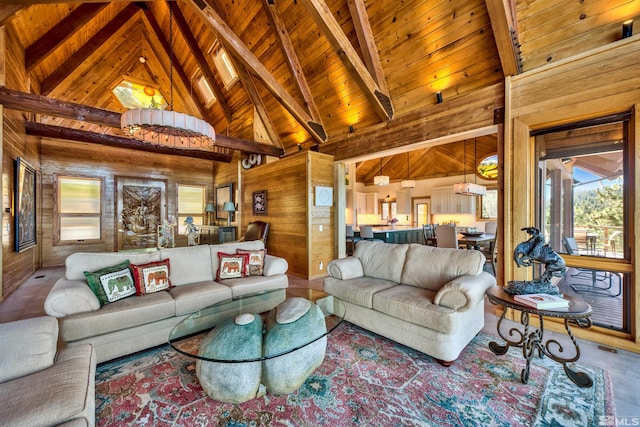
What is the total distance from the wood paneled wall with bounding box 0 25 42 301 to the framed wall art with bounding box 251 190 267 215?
12.8ft

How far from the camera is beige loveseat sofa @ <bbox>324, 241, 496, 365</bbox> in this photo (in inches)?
82.7

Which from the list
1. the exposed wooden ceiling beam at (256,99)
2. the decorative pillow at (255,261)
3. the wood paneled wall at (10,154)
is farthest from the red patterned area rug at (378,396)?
the exposed wooden ceiling beam at (256,99)

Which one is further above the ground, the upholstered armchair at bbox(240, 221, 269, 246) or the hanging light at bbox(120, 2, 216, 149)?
the hanging light at bbox(120, 2, 216, 149)

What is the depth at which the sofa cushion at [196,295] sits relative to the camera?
8.15 ft

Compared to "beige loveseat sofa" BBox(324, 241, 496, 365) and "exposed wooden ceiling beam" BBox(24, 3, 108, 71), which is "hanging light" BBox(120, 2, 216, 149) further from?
"exposed wooden ceiling beam" BBox(24, 3, 108, 71)

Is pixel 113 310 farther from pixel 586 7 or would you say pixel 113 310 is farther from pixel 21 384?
pixel 586 7

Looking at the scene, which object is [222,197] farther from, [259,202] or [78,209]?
[78,209]

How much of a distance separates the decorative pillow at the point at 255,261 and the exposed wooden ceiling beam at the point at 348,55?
9.29 feet

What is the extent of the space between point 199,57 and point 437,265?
266 inches

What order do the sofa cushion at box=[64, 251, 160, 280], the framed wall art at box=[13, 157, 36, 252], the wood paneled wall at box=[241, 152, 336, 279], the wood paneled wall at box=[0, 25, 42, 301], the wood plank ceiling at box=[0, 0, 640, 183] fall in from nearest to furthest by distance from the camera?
the sofa cushion at box=[64, 251, 160, 280] < the wood plank ceiling at box=[0, 0, 640, 183] < the wood paneled wall at box=[0, 25, 42, 301] < the framed wall art at box=[13, 157, 36, 252] < the wood paneled wall at box=[241, 152, 336, 279]

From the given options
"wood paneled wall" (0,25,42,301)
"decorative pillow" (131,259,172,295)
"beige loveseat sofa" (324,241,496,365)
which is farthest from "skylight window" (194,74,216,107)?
"beige loveseat sofa" (324,241,496,365)

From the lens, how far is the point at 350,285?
113 inches

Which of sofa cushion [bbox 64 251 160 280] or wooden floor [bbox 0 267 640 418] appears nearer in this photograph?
wooden floor [bbox 0 267 640 418]

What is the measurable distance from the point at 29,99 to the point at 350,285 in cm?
506
